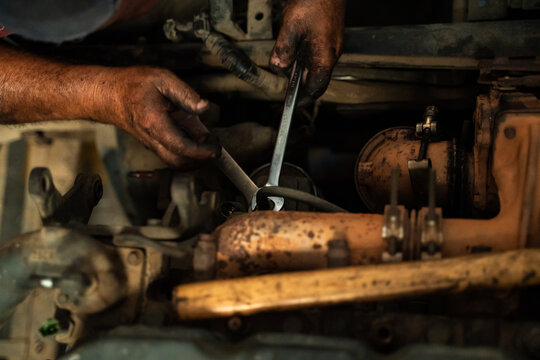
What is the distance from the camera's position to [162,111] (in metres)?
1.18

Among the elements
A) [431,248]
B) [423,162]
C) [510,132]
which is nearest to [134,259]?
[431,248]

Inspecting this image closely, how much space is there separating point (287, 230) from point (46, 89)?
0.83 metres

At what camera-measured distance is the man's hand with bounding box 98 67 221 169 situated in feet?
3.79

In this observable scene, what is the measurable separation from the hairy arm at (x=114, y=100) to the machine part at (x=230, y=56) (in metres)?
0.22

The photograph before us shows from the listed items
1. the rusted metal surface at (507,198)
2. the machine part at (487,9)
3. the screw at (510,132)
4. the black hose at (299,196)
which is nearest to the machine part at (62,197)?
the black hose at (299,196)

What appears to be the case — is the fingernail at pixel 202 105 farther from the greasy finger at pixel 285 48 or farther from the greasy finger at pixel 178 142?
the greasy finger at pixel 285 48

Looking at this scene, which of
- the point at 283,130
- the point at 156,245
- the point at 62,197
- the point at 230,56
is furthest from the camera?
the point at 230,56

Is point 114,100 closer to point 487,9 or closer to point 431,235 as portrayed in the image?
point 431,235

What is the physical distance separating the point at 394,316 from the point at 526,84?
0.61 metres

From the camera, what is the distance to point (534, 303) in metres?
0.85

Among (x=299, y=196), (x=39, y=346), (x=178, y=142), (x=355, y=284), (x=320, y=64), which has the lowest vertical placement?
(x=39, y=346)

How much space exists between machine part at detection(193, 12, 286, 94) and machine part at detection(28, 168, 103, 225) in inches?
19.1

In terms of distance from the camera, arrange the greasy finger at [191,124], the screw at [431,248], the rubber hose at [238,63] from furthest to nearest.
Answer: the rubber hose at [238,63], the greasy finger at [191,124], the screw at [431,248]

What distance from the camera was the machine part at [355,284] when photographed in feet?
2.58
